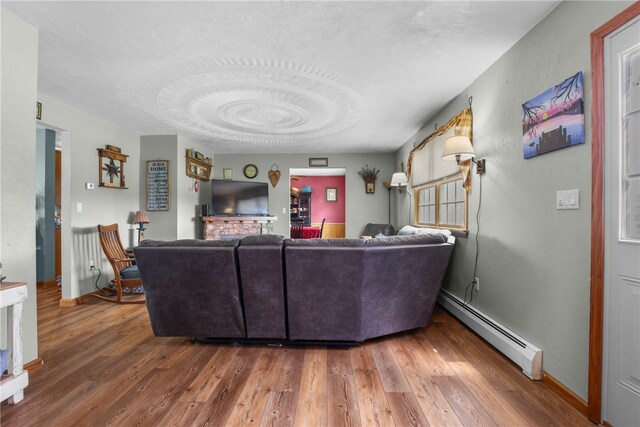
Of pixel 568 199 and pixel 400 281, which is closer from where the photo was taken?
pixel 568 199

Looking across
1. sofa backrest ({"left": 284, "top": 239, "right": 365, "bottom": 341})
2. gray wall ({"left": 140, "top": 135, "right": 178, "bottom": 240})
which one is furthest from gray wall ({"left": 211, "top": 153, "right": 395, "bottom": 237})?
sofa backrest ({"left": 284, "top": 239, "right": 365, "bottom": 341})

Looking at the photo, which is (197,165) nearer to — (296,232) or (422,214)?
(296,232)

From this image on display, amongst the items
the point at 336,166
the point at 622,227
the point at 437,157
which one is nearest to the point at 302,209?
the point at 336,166

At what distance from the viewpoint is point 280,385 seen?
1797 mm

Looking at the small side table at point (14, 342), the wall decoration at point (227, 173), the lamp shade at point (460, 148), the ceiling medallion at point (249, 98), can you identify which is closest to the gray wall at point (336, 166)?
the wall decoration at point (227, 173)

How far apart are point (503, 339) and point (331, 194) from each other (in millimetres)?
7559

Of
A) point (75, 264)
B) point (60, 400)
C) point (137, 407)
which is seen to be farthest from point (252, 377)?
point (75, 264)

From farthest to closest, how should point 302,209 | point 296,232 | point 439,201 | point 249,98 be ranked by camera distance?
point 302,209, point 296,232, point 439,201, point 249,98

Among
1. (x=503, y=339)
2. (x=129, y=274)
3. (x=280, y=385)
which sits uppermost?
(x=129, y=274)

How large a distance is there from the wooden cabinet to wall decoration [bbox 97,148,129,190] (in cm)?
511

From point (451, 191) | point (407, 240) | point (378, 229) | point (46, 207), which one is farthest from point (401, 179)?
point (46, 207)

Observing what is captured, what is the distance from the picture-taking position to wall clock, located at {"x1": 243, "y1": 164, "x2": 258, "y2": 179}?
624 centimetres

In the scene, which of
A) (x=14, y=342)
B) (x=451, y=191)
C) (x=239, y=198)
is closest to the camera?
(x=14, y=342)

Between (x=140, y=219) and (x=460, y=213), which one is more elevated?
(x=460, y=213)
